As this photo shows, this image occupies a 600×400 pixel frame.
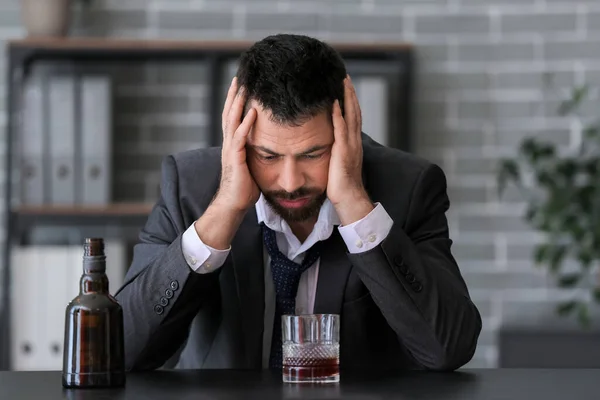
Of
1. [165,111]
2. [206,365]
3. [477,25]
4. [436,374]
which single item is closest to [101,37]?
[165,111]

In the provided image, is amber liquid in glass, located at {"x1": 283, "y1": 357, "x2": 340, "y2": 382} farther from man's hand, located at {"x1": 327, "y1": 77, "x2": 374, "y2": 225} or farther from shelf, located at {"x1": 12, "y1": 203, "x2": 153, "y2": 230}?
shelf, located at {"x1": 12, "y1": 203, "x2": 153, "y2": 230}

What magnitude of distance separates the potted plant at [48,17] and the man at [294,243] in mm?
1544

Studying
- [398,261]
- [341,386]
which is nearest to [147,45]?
[398,261]

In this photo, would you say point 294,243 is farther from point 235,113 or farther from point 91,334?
point 91,334

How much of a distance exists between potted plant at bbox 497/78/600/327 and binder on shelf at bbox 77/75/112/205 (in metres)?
1.27

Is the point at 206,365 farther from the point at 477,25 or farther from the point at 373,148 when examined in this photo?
the point at 477,25

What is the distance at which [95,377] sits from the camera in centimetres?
146

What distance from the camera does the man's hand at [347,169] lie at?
5.90ft

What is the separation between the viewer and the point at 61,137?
330 cm

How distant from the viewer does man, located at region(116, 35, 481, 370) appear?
1.76m

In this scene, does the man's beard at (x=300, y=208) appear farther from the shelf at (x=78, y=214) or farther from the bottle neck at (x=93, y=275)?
the shelf at (x=78, y=214)

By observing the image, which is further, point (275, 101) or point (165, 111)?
point (165, 111)

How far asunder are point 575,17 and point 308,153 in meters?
2.05

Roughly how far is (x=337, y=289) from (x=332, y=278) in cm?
2
